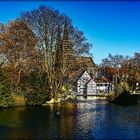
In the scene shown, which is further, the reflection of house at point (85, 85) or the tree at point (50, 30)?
the reflection of house at point (85, 85)

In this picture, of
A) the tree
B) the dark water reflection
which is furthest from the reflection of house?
the dark water reflection

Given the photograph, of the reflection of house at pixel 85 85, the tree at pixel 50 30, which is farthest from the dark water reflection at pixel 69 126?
the reflection of house at pixel 85 85

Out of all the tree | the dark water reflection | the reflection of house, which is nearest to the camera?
the dark water reflection

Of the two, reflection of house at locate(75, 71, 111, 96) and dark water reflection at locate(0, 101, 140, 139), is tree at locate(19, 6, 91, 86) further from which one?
reflection of house at locate(75, 71, 111, 96)

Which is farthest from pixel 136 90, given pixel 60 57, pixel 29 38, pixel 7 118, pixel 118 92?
pixel 7 118

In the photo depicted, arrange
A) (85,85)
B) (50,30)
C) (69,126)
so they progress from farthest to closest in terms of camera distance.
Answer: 1. (85,85)
2. (50,30)
3. (69,126)

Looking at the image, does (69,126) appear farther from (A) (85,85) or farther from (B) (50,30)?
(A) (85,85)

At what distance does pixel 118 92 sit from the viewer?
7350 centimetres

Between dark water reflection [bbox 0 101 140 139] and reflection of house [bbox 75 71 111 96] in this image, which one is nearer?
dark water reflection [bbox 0 101 140 139]

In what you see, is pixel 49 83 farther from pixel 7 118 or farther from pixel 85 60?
pixel 7 118

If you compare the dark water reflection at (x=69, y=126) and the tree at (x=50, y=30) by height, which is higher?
the tree at (x=50, y=30)

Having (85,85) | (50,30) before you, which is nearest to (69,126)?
(50,30)

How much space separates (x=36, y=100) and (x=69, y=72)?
34.0ft

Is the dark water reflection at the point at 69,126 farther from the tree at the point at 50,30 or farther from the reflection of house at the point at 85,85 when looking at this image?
the reflection of house at the point at 85,85
